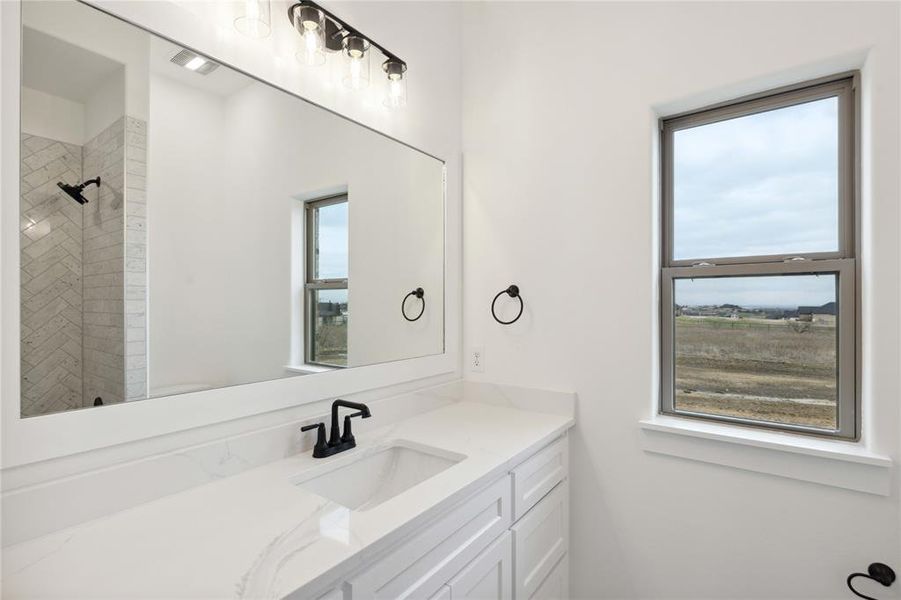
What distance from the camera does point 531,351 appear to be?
1.85 metres

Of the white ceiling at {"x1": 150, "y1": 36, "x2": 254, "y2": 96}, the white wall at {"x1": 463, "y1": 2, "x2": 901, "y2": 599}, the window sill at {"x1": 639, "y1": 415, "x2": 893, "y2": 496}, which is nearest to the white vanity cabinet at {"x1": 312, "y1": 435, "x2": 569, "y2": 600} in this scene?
the white wall at {"x1": 463, "y1": 2, "x2": 901, "y2": 599}

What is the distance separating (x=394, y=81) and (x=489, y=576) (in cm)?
171

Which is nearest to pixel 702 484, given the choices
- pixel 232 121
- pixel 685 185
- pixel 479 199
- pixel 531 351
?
pixel 531 351

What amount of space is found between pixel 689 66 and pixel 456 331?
1.38m

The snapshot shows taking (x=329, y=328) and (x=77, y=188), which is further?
(x=329, y=328)

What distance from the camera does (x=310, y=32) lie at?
130 cm

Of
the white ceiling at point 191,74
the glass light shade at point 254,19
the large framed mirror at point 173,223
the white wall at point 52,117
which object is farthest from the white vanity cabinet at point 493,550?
the glass light shade at point 254,19

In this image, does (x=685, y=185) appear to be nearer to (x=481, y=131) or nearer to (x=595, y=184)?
(x=595, y=184)

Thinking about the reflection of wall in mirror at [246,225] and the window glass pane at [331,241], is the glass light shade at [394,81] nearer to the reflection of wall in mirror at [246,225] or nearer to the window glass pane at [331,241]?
the reflection of wall in mirror at [246,225]

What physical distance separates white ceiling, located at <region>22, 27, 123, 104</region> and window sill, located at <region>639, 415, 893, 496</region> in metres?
1.90

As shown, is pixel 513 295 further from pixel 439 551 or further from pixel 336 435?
pixel 439 551

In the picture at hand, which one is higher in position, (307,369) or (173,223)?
(173,223)

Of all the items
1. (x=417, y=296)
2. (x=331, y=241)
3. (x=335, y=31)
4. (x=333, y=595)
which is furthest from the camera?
(x=417, y=296)

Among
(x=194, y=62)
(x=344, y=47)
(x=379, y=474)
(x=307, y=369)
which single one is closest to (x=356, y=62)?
(x=344, y=47)
